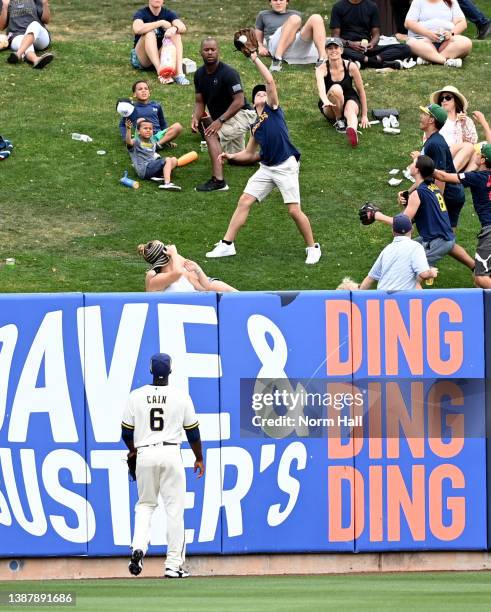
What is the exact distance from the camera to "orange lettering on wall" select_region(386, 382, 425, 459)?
37.7 ft

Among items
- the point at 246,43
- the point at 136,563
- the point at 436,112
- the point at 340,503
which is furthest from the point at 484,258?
the point at 136,563

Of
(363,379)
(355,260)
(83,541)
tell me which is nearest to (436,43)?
(355,260)

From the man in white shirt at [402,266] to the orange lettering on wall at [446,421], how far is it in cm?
127

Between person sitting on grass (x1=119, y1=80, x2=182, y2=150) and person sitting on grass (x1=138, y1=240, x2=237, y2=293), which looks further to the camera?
person sitting on grass (x1=119, y1=80, x2=182, y2=150)

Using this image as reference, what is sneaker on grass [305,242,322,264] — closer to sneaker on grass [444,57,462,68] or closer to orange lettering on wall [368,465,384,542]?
orange lettering on wall [368,465,384,542]

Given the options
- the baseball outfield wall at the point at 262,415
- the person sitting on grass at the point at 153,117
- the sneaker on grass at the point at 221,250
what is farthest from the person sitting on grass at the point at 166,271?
the person sitting on grass at the point at 153,117

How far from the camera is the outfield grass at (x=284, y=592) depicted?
27.9 feet

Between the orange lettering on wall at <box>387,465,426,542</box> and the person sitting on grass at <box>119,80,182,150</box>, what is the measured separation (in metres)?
7.02

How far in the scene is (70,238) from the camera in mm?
16016

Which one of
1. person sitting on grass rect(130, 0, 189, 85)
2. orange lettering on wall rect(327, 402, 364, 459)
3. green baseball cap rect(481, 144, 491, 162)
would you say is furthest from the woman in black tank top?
orange lettering on wall rect(327, 402, 364, 459)

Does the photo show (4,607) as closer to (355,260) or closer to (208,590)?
(208,590)

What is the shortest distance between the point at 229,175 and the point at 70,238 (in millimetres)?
2551

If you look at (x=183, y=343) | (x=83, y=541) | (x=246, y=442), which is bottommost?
(x=83, y=541)

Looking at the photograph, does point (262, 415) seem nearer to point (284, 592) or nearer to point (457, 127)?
point (284, 592)
